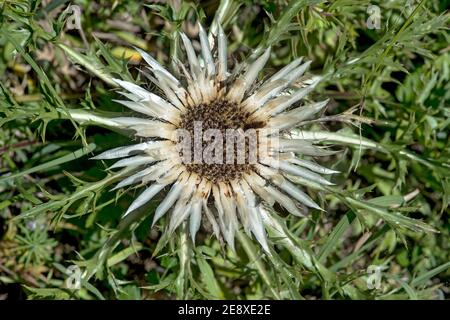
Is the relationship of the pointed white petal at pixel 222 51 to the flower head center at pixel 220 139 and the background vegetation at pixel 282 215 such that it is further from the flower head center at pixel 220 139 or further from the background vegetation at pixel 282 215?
the background vegetation at pixel 282 215

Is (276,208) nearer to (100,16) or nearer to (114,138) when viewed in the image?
(114,138)

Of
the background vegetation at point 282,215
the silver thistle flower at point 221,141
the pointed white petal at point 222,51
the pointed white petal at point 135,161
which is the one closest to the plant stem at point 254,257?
the background vegetation at point 282,215

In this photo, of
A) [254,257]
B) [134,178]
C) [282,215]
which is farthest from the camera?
[282,215]

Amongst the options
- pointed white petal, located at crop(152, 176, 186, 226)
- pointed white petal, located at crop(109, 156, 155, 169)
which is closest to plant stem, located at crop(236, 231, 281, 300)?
pointed white petal, located at crop(152, 176, 186, 226)

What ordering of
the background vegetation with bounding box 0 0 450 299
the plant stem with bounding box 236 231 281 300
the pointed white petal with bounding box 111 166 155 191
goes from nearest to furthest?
1. the pointed white petal with bounding box 111 166 155 191
2. the plant stem with bounding box 236 231 281 300
3. the background vegetation with bounding box 0 0 450 299

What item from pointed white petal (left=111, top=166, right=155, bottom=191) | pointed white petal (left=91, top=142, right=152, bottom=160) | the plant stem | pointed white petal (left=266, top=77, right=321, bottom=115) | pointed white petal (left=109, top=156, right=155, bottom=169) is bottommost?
the plant stem

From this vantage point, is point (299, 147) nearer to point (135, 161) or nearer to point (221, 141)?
point (221, 141)

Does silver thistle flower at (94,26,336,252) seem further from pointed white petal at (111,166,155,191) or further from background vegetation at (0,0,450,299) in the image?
background vegetation at (0,0,450,299)

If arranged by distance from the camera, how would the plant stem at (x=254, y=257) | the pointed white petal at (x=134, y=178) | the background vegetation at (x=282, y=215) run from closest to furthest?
the pointed white petal at (x=134, y=178) → the plant stem at (x=254, y=257) → the background vegetation at (x=282, y=215)

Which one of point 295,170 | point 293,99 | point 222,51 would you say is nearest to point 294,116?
point 293,99
